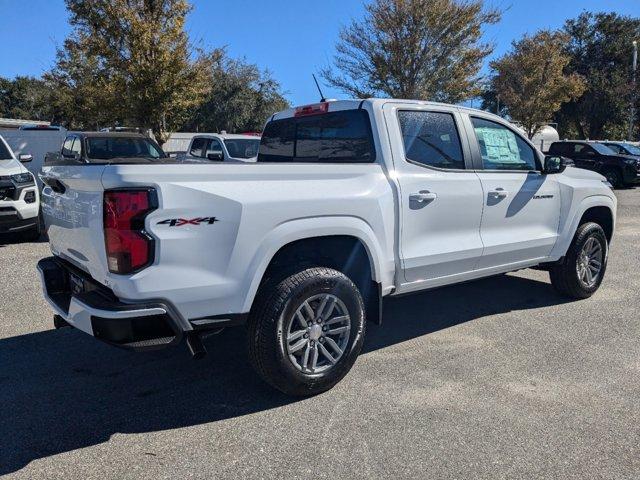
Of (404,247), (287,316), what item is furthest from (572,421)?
(287,316)

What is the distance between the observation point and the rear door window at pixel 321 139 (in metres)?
4.13

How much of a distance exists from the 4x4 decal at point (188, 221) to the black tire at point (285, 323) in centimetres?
57

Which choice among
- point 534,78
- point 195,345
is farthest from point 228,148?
point 534,78

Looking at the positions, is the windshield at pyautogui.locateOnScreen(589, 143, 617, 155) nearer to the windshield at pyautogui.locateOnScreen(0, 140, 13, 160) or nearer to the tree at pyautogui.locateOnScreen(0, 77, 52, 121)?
the windshield at pyautogui.locateOnScreen(0, 140, 13, 160)

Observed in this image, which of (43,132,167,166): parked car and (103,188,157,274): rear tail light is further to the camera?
(43,132,167,166): parked car

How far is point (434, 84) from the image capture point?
1898cm

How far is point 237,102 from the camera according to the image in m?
35.2

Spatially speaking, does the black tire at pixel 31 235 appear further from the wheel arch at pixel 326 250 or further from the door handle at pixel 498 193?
the door handle at pixel 498 193

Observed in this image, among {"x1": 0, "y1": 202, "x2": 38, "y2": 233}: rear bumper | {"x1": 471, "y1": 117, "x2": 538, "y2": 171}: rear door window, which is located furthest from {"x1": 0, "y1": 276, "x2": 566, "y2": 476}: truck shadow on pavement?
{"x1": 0, "y1": 202, "x2": 38, "y2": 233}: rear bumper

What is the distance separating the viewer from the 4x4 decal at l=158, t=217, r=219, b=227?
2.89m

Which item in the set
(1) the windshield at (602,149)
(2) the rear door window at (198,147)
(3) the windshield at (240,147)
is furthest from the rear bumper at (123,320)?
(1) the windshield at (602,149)

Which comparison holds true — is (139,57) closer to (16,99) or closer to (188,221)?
(188,221)

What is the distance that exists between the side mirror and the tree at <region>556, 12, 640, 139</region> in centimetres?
3735

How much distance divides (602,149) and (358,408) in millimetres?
19865
